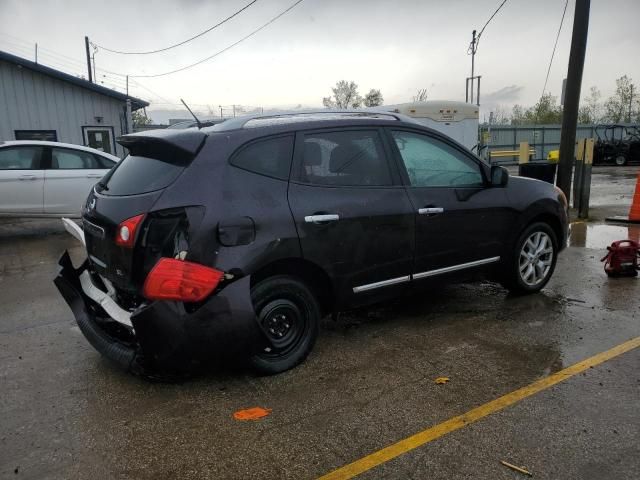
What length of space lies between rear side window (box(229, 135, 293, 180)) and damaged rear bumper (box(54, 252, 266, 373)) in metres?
0.77

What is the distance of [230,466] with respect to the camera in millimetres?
2539

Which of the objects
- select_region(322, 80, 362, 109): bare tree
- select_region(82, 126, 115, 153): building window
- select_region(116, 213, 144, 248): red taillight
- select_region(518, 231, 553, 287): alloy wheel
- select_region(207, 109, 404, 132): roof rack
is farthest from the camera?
select_region(322, 80, 362, 109): bare tree

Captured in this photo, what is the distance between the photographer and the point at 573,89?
934 centimetres

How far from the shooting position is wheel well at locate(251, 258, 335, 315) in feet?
11.0

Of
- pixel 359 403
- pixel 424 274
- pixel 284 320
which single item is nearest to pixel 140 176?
pixel 284 320

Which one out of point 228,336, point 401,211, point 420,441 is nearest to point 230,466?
point 228,336

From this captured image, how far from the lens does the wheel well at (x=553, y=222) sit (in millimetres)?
5078

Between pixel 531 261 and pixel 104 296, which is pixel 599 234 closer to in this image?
pixel 531 261

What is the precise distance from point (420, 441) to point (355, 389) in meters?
0.67

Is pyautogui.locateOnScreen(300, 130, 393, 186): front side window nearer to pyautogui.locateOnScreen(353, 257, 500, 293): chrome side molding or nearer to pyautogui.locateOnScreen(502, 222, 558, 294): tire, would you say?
pyautogui.locateOnScreen(353, 257, 500, 293): chrome side molding

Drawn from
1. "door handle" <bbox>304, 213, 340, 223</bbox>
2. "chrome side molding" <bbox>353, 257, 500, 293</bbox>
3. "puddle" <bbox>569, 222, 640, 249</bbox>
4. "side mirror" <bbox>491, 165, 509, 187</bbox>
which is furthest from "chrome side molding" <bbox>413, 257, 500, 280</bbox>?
"puddle" <bbox>569, 222, 640, 249</bbox>

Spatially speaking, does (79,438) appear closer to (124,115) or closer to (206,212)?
(206,212)

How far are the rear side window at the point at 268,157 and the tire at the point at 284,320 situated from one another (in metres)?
0.72

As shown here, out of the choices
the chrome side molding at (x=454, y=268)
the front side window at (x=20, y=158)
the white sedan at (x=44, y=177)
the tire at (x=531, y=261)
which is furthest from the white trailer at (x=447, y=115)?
the chrome side molding at (x=454, y=268)
